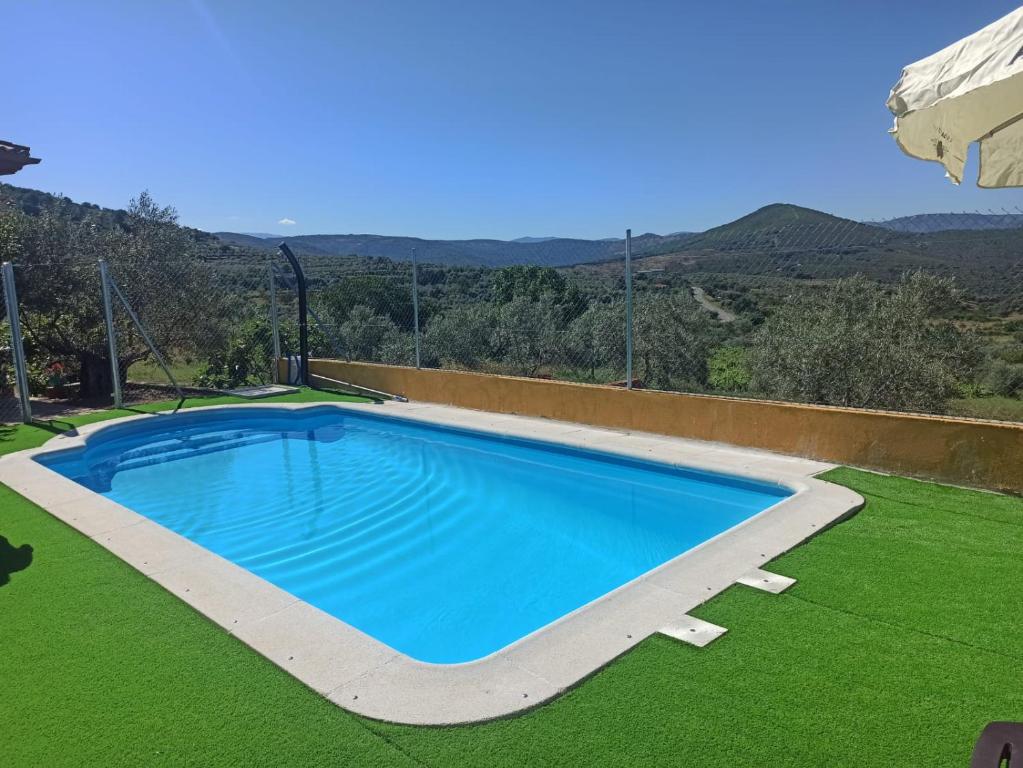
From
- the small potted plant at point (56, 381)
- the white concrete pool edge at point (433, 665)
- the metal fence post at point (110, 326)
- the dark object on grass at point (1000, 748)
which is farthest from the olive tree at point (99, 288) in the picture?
the dark object on grass at point (1000, 748)

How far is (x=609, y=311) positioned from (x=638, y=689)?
7387 mm

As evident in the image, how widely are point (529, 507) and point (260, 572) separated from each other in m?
2.77

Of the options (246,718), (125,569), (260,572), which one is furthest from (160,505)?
(246,718)

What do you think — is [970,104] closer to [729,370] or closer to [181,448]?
[181,448]

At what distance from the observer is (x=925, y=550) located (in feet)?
13.9

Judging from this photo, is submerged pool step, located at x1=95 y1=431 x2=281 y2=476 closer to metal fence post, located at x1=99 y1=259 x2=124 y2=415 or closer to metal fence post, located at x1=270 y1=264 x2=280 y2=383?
metal fence post, located at x1=99 y1=259 x2=124 y2=415

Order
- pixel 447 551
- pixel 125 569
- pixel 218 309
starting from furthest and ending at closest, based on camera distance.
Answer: pixel 218 309, pixel 447 551, pixel 125 569

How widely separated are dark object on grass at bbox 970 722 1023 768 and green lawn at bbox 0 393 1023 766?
0.86m

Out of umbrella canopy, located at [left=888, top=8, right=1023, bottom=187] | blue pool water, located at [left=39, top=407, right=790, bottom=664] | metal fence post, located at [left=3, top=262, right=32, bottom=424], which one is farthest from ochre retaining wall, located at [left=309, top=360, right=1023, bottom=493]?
metal fence post, located at [left=3, top=262, right=32, bottom=424]

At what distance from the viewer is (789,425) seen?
22.1 ft

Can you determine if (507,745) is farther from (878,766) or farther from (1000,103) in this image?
(1000,103)

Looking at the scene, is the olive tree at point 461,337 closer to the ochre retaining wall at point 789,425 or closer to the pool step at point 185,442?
the ochre retaining wall at point 789,425

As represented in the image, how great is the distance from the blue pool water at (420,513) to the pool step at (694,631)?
1335mm

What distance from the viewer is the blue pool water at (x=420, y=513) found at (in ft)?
15.6
